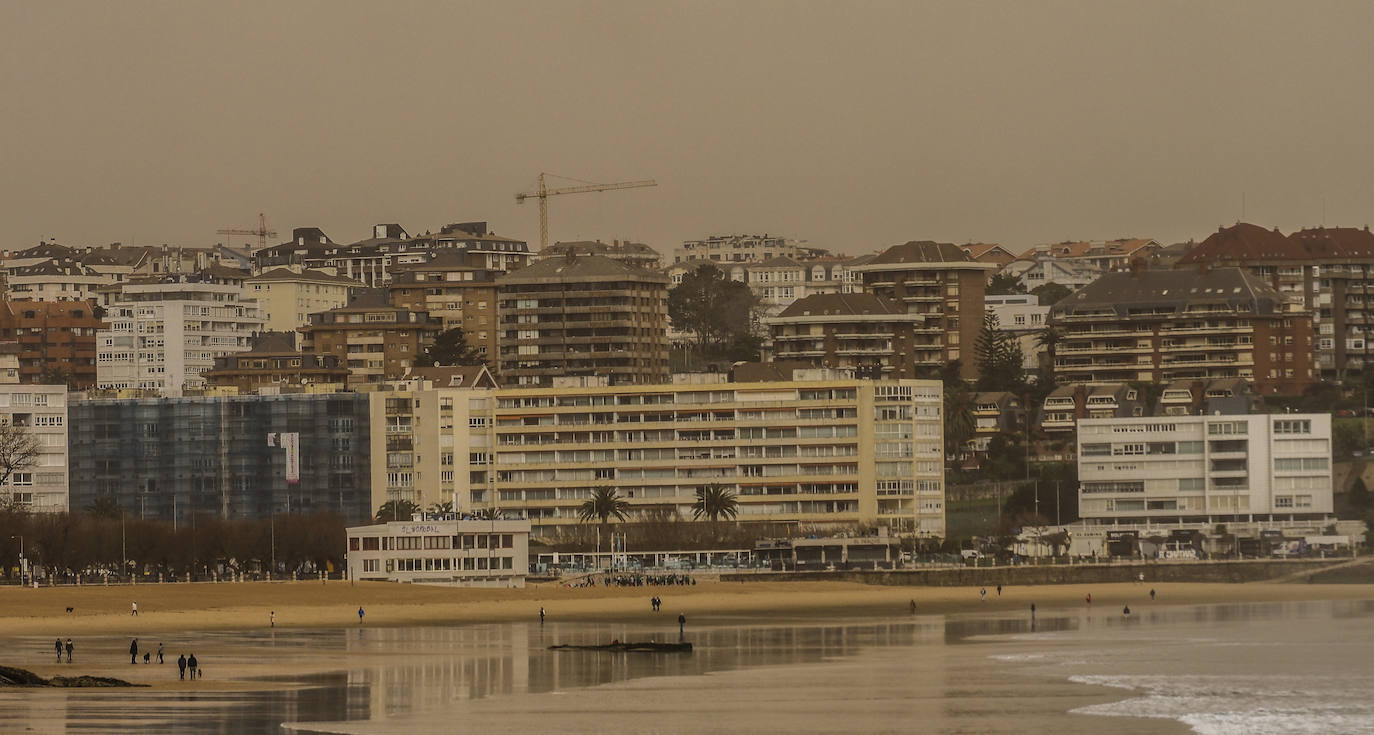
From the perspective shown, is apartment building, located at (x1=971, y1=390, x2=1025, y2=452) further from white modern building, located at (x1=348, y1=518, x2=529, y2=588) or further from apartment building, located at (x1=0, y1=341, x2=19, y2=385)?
apartment building, located at (x1=0, y1=341, x2=19, y2=385)

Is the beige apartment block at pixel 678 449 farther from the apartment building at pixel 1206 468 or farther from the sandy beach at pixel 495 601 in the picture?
the sandy beach at pixel 495 601

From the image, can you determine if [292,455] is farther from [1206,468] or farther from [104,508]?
[1206,468]

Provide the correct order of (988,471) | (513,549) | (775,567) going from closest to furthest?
(513,549), (775,567), (988,471)

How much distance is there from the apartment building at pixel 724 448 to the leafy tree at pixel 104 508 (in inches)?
949

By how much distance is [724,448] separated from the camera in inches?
6654

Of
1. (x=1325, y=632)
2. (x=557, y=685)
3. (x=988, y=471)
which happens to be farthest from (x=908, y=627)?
(x=988, y=471)

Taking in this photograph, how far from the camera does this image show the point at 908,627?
104 m

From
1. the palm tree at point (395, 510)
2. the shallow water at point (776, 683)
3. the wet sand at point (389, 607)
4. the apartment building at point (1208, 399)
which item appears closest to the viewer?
the shallow water at point (776, 683)

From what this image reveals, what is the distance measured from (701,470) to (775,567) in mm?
22184

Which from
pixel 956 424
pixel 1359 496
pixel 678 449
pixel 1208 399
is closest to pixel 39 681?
pixel 678 449

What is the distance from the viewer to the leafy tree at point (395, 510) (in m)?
160

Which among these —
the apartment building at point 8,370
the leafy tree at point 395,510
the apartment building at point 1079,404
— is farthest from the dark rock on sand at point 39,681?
the apartment building at point 1079,404

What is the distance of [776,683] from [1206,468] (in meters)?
100

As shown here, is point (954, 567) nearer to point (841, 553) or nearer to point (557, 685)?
point (841, 553)
